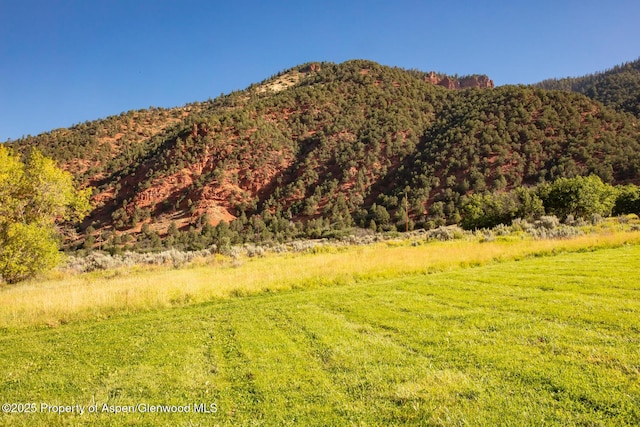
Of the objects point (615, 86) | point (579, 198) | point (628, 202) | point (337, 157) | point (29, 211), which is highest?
point (615, 86)

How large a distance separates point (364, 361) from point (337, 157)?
69.3 metres

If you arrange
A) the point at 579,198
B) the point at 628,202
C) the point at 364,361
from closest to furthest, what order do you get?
the point at 364,361 < the point at 579,198 < the point at 628,202

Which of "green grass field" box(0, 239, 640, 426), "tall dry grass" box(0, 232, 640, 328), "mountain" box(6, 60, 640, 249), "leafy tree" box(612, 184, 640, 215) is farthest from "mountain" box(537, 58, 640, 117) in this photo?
"green grass field" box(0, 239, 640, 426)

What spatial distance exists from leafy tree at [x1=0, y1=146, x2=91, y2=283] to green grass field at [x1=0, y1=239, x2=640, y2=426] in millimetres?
11136

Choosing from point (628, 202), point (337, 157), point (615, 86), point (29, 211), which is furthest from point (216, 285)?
point (615, 86)

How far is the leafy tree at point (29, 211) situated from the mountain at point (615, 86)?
4011 inches

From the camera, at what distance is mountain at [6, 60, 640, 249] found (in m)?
59.2

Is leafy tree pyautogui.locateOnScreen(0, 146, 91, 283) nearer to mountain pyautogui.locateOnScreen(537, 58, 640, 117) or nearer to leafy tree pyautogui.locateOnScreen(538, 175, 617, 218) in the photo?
leafy tree pyautogui.locateOnScreen(538, 175, 617, 218)

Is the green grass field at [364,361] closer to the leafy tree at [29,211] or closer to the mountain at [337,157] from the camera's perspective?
the leafy tree at [29,211]

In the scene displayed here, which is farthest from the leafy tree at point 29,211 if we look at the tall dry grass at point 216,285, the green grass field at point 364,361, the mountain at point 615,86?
the mountain at point 615,86

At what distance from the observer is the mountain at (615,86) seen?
8250 centimetres

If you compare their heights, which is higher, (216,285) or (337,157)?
(337,157)

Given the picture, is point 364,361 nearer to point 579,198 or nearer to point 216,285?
point 216,285

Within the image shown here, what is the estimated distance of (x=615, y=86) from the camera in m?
107
